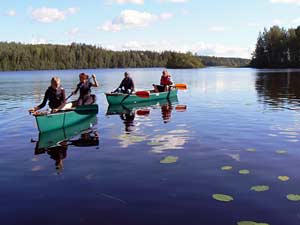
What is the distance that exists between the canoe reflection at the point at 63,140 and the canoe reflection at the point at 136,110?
1824 millimetres

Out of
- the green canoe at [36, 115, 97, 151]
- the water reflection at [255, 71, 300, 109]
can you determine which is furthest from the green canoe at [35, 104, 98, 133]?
the water reflection at [255, 71, 300, 109]

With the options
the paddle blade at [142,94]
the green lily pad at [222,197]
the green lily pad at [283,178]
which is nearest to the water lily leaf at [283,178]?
the green lily pad at [283,178]

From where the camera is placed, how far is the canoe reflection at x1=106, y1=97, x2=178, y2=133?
18.7 m

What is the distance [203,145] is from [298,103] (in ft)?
49.8

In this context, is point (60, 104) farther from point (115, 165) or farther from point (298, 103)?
point (298, 103)

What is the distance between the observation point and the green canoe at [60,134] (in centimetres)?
1360

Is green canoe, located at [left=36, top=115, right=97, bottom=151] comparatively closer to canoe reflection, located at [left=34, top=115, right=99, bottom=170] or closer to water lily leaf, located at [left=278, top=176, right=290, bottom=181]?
canoe reflection, located at [left=34, top=115, right=99, bottom=170]

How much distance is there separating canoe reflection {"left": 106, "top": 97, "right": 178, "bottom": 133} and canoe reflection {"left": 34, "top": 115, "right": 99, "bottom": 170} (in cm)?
182

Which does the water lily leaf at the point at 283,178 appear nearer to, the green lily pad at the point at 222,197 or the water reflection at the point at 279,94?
the green lily pad at the point at 222,197

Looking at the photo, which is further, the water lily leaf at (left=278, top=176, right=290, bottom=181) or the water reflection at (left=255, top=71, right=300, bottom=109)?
the water reflection at (left=255, top=71, right=300, bottom=109)

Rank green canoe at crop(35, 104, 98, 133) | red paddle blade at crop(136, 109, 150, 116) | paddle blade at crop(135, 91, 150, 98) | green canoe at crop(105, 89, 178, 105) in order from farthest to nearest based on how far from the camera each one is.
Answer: paddle blade at crop(135, 91, 150, 98), green canoe at crop(105, 89, 178, 105), red paddle blade at crop(136, 109, 150, 116), green canoe at crop(35, 104, 98, 133)

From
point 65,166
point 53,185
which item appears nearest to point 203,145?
point 65,166

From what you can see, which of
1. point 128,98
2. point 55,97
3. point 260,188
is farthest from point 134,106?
point 260,188

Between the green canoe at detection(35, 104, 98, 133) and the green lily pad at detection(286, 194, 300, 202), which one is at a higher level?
the green canoe at detection(35, 104, 98, 133)
